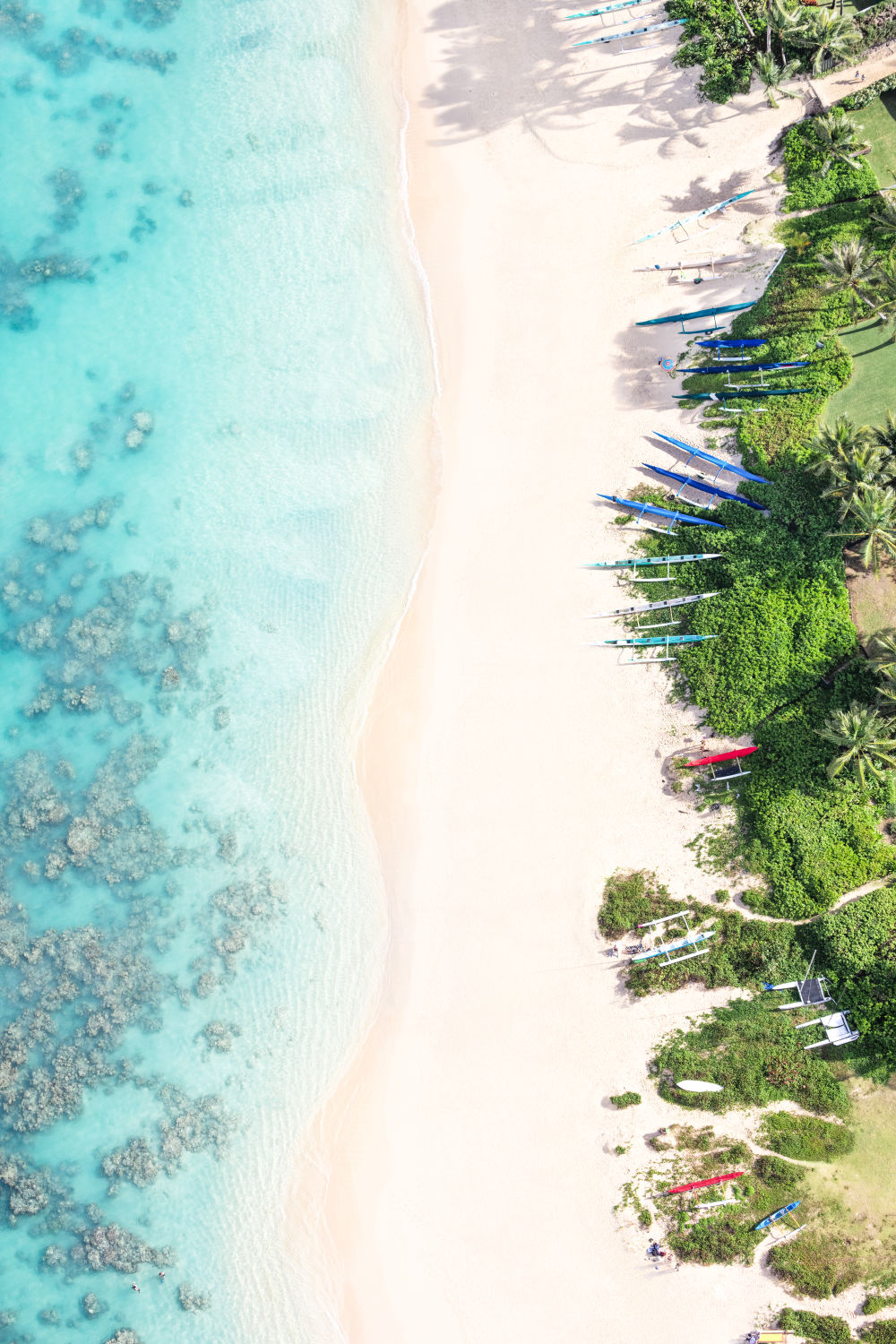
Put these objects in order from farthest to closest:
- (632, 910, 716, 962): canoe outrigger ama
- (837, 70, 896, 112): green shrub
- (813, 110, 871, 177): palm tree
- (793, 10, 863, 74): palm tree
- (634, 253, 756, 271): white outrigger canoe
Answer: (634, 253, 756, 271): white outrigger canoe < (837, 70, 896, 112): green shrub < (813, 110, 871, 177): palm tree < (793, 10, 863, 74): palm tree < (632, 910, 716, 962): canoe outrigger ama

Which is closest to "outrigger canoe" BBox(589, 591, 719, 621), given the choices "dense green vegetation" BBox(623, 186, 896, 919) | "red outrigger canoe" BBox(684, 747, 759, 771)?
"dense green vegetation" BBox(623, 186, 896, 919)

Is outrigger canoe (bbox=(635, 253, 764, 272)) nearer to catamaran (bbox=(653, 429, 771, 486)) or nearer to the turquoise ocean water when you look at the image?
catamaran (bbox=(653, 429, 771, 486))

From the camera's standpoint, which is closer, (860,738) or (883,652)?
(860,738)

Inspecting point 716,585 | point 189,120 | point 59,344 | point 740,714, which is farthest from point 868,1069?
point 189,120

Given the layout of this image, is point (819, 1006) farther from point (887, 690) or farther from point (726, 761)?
point (887, 690)

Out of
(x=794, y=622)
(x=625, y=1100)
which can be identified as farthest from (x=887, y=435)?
(x=625, y=1100)

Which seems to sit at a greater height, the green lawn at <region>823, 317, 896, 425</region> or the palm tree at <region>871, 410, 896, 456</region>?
the green lawn at <region>823, 317, 896, 425</region>

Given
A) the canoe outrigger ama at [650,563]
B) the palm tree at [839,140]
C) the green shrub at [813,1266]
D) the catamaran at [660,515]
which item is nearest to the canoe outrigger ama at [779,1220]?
the green shrub at [813,1266]

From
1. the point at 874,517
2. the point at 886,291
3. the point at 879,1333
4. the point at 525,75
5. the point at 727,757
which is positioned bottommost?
the point at 879,1333
